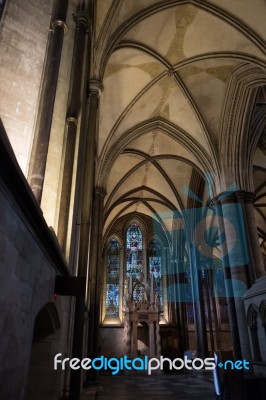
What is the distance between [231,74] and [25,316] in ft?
38.6

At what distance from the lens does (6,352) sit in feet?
8.03

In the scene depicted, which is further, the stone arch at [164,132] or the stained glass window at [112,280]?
the stained glass window at [112,280]

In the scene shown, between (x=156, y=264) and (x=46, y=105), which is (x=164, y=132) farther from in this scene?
(x=156, y=264)

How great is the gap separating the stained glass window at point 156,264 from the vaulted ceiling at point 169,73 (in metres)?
7.57

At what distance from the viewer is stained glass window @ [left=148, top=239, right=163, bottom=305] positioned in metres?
22.2

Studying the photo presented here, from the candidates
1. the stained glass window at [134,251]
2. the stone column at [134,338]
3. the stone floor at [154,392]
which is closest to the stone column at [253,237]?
the stone floor at [154,392]

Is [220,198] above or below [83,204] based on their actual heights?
above

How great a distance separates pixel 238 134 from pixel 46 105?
33.9 ft

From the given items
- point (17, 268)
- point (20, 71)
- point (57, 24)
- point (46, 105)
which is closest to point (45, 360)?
point (17, 268)

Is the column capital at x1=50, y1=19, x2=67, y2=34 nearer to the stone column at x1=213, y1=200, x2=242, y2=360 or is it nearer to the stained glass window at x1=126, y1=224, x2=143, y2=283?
the stone column at x1=213, y1=200, x2=242, y2=360

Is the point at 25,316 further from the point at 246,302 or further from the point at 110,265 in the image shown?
the point at 110,265

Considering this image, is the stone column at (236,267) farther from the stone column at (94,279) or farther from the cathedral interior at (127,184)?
the stone column at (94,279)

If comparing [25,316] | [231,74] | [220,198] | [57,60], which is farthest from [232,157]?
[25,316]

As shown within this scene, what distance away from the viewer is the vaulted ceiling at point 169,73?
9758 millimetres
